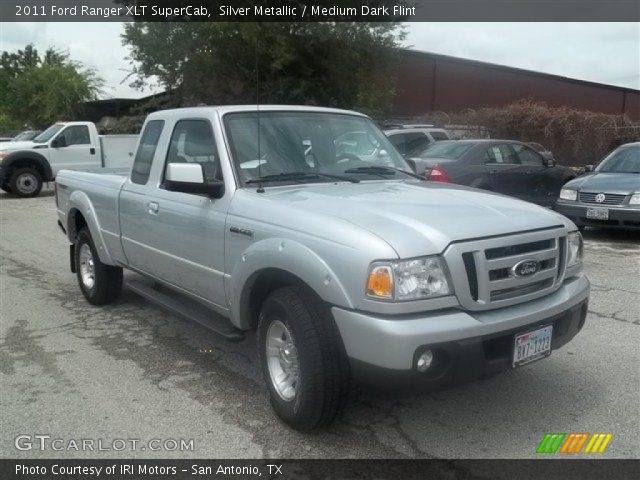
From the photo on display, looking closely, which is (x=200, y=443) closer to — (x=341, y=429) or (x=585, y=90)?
(x=341, y=429)

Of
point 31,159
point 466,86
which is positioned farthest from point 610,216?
point 466,86

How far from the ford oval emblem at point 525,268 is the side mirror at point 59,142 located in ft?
53.9

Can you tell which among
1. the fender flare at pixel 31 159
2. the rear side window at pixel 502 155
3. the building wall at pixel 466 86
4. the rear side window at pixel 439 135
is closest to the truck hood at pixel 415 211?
the rear side window at pixel 502 155

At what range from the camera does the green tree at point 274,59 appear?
21.9 metres

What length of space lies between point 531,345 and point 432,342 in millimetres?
710

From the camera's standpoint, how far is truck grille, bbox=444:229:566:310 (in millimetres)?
3154

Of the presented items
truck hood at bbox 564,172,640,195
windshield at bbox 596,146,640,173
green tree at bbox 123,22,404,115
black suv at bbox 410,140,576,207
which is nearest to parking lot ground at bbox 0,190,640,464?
truck hood at bbox 564,172,640,195

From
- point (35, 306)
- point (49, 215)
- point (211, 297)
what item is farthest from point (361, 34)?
point (211, 297)

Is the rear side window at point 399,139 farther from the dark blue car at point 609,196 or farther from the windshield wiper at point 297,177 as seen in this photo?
the windshield wiper at point 297,177

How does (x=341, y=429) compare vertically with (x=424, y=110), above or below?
below

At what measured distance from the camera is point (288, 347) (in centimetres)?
362

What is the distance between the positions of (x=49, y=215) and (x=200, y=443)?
11.4 metres

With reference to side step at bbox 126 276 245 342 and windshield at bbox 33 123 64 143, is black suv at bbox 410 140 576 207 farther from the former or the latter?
windshield at bbox 33 123 64 143

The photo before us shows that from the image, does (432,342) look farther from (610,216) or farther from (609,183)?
(609,183)
